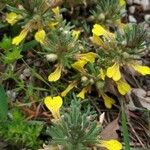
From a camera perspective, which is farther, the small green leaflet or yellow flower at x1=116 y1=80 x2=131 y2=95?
yellow flower at x1=116 y1=80 x2=131 y2=95

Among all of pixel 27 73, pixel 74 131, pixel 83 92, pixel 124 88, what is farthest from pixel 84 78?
pixel 74 131

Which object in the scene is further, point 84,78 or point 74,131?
point 84,78

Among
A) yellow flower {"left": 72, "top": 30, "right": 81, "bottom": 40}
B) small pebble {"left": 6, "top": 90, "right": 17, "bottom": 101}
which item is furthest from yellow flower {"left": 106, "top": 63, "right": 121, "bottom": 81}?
small pebble {"left": 6, "top": 90, "right": 17, "bottom": 101}

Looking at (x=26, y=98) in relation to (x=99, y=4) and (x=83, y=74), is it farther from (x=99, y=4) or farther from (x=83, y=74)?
(x=99, y=4)

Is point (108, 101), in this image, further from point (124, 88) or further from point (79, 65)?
point (79, 65)

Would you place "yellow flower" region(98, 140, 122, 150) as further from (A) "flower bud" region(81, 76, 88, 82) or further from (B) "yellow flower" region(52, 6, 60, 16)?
(B) "yellow flower" region(52, 6, 60, 16)
